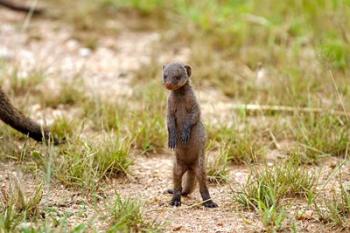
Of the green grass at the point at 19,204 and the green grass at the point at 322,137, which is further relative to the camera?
the green grass at the point at 322,137

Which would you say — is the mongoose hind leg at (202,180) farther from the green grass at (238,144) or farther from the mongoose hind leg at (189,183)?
the green grass at (238,144)

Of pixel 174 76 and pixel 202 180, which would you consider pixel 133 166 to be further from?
pixel 174 76

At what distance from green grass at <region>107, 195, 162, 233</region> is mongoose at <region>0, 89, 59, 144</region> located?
1.07 metres

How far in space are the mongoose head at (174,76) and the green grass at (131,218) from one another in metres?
0.64

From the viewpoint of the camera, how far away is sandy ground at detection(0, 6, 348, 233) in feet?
11.8

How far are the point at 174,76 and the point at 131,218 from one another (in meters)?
0.77

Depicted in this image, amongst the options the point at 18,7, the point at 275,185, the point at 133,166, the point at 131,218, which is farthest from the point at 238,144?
the point at 18,7

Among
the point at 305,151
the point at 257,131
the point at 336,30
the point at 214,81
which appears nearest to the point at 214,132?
the point at 257,131

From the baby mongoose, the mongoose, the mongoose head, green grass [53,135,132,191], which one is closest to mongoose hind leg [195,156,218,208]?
the baby mongoose

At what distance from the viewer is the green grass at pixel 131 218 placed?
11.0 feet

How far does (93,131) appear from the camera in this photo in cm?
494

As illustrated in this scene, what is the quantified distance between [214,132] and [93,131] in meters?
0.83

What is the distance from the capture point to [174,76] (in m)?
3.68

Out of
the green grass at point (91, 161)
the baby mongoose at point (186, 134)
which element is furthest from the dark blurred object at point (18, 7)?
the baby mongoose at point (186, 134)
